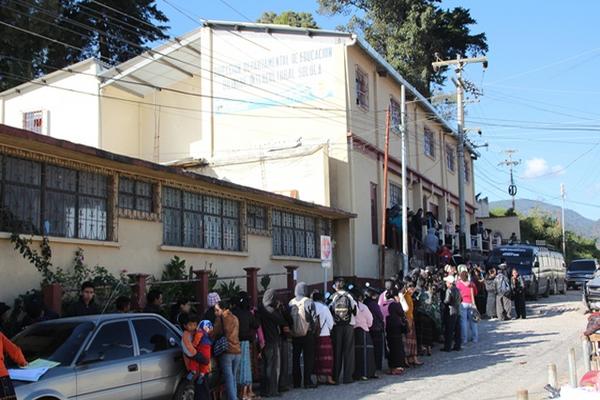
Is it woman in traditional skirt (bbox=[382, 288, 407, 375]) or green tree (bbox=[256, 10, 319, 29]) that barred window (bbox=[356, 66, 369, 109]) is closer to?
woman in traditional skirt (bbox=[382, 288, 407, 375])

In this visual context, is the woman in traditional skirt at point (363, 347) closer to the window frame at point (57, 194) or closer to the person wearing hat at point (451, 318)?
the person wearing hat at point (451, 318)

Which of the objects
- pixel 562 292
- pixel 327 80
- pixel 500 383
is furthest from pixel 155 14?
pixel 500 383

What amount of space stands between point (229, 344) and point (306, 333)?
6.83ft

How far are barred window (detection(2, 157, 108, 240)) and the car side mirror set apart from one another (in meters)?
3.93

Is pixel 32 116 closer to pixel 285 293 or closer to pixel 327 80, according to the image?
pixel 327 80

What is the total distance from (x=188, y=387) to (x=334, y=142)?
50.7ft

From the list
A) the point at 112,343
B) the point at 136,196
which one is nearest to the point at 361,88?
the point at 136,196

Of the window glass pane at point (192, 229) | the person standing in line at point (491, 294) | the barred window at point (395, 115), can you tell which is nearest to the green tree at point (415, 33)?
the barred window at point (395, 115)

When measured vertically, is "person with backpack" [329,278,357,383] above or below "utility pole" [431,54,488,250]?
below

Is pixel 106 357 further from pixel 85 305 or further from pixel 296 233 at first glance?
pixel 296 233

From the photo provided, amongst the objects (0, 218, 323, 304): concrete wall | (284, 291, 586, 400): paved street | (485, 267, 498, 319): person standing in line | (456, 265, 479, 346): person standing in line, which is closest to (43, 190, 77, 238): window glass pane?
(0, 218, 323, 304): concrete wall

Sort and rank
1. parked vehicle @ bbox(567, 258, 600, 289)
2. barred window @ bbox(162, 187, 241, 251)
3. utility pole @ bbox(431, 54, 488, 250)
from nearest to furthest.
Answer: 1. barred window @ bbox(162, 187, 241, 251)
2. utility pole @ bbox(431, 54, 488, 250)
3. parked vehicle @ bbox(567, 258, 600, 289)

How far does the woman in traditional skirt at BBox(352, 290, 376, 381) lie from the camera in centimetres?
1259

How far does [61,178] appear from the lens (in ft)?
39.9
